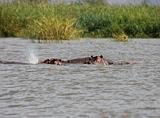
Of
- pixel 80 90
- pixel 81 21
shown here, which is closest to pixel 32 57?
pixel 80 90

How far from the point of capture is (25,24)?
31.6 metres

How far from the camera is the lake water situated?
9.25 metres

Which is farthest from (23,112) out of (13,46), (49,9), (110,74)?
(49,9)

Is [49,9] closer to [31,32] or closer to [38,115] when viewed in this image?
[31,32]

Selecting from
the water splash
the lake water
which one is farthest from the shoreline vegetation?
the lake water

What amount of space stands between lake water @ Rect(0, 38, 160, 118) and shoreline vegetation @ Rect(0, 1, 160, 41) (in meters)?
10.0

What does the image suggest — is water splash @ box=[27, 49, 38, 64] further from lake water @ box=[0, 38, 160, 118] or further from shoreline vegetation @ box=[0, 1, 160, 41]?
shoreline vegetation @ box=[0, 1, 160, 41]

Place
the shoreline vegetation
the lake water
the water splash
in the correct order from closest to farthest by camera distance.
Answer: the lake water, the water splash, the shoreline vegetation

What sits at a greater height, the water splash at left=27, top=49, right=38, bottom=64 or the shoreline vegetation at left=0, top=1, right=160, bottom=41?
the shoreline vegetation at left=0, top=1, right=160, bottom=41

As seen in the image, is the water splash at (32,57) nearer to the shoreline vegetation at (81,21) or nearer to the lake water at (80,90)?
the lake water at (80,90)

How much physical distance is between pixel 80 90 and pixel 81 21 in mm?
22402

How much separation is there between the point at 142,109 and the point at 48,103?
1408 mm

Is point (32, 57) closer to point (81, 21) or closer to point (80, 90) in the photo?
point (80, 90)

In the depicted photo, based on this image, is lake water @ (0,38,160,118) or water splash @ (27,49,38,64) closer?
lake water @ (0,38,160,118)
